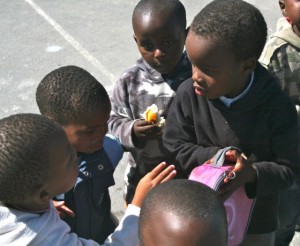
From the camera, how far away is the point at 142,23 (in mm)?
2637

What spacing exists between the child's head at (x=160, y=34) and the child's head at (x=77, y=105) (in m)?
0.50

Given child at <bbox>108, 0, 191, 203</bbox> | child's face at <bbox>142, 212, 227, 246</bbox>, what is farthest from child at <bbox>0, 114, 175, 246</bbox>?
child at <bbox>108, 0, 191, 203</bbox>

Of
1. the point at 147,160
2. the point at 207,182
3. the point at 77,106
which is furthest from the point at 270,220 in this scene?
the point at 77,106

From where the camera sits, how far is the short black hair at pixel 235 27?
203cm

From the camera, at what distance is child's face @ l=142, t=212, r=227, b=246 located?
1.52m

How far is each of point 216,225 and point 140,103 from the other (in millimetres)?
1216

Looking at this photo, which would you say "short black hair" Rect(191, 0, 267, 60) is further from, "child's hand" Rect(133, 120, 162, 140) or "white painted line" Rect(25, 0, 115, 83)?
"white painted line" Rect(25, 0, 115, 83)

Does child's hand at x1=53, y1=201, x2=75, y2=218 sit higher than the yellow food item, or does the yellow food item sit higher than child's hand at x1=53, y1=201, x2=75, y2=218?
the yellow food item

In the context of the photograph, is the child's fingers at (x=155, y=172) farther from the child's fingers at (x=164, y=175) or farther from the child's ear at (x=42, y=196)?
the child's ear at (x=42, y=196)

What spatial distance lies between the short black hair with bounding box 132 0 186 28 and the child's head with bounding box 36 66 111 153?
0.62 m

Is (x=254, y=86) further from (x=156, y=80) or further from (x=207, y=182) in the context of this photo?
(x=156, y=80)

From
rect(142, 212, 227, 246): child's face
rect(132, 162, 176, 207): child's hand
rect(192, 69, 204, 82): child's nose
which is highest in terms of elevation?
rect(192, 69, 204, 82): child's nose

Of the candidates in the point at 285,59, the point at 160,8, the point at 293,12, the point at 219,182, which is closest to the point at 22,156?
the point at 219,182

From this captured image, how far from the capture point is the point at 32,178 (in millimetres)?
1735
